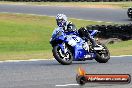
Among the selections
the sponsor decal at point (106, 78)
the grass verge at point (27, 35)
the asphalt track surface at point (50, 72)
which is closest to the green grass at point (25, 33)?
the grass verge at point (27, 35)

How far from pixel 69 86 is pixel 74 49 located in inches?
173

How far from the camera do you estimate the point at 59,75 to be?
12227 millimetres

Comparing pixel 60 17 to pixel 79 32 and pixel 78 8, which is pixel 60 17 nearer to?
pixel 79 32

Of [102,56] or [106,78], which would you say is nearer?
[106,78]

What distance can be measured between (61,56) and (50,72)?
63.0 inches

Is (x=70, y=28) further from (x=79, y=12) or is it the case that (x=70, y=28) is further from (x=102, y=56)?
(x=79, y=12)

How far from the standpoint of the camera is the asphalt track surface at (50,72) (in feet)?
34.6

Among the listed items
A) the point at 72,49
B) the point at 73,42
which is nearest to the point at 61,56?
the point at 72,49

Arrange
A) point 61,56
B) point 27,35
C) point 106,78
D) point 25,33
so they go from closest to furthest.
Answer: point 106,78, point 61,56, point 27,35, point 25,33

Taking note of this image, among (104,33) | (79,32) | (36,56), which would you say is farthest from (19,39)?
(79,32)

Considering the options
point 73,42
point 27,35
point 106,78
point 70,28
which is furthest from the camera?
point 27,35

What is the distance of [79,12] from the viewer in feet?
129

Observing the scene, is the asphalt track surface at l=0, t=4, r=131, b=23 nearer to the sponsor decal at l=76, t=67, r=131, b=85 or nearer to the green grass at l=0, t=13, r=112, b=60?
the green grass at l=0, t=13, r=112, b=60

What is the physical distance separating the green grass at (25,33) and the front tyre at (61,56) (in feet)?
12.1
